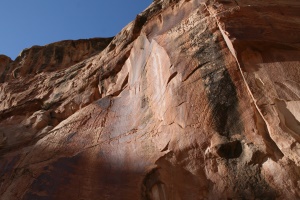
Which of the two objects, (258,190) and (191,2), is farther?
(191,2)

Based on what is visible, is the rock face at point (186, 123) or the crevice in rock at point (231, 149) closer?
the rock face at point (186, 123)

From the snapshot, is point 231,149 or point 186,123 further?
point 186,123

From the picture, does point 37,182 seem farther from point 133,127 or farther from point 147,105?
point 147,105

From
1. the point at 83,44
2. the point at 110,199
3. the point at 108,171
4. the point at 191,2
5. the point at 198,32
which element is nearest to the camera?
the point at 110,199

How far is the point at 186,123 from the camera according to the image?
755 cm

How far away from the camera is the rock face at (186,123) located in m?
6.48

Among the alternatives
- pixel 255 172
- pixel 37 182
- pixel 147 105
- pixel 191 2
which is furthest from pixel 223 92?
pixel 37 182

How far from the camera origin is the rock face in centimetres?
648

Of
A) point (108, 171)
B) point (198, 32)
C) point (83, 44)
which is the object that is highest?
point (83, 44)

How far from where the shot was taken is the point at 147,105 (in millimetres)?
9211

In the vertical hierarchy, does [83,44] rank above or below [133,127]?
above

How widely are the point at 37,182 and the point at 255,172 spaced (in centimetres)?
531

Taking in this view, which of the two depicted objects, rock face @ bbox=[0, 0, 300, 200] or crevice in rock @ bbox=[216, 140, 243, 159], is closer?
rock face @ bbox=[0, 0, 300, 200]

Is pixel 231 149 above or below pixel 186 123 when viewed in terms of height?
below
